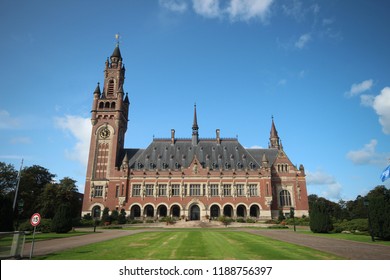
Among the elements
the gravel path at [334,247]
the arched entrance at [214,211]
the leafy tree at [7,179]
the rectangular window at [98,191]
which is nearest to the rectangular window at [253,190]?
the arched entrance at [214,211]

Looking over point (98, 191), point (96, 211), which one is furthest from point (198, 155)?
point (96, 211)

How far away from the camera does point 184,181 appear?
58.6 m

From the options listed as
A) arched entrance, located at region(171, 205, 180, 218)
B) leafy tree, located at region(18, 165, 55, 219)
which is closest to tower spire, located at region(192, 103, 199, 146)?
arched entrance, located at region(171, 205, 180, 218)

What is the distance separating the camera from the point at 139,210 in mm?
59219

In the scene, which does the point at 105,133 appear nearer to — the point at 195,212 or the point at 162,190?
the point at 162,190

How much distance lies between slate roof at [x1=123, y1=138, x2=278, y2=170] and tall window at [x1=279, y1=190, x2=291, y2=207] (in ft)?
25.6

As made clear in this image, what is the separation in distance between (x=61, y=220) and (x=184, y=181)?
3113 cm

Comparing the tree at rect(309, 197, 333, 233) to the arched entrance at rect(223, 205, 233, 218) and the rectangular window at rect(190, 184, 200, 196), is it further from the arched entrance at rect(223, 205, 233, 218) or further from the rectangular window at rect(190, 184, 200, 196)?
the rectangular window at rect(190, 184, 200, 196)

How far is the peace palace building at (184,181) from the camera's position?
57031 millimetres

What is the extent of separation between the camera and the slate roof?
200 feet

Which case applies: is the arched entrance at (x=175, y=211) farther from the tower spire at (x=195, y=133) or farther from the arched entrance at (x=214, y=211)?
the tower spire at (x=195, y=133)

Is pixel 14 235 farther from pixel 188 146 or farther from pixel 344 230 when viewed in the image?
pixel 188 146
